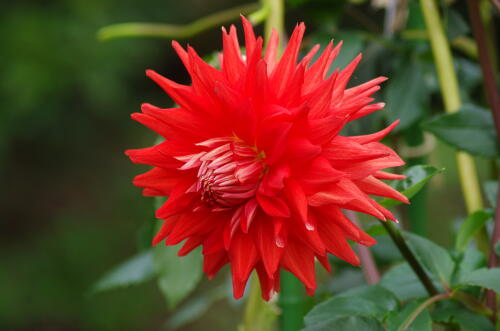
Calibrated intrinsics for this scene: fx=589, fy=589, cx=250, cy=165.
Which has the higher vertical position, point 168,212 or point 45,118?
point 168,212

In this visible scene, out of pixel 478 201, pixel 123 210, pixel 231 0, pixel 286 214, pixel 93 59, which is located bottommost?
pixel 123 210

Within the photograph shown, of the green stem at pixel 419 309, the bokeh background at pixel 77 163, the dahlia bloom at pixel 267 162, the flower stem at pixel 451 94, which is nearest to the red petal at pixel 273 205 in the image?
the dahlia bloom at pixel 267 162

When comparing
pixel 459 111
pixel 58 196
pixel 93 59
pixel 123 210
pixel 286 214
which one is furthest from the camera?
pixel 58 196

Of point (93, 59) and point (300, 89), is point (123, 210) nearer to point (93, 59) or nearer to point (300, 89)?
point (93, 59)

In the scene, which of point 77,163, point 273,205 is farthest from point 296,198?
point 77,163

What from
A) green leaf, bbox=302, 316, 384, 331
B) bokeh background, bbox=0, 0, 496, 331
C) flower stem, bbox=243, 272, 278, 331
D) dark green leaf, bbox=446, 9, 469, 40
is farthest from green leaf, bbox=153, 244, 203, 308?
bokeh background, bbox=0, 0, 496, 331

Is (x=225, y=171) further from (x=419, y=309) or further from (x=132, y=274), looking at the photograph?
(x=132, y=274)

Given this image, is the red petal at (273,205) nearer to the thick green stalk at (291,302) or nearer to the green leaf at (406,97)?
the thick green stalk at (291,302)

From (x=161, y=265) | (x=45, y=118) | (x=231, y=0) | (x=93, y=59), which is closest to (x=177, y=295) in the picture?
(x=161, y=265)
